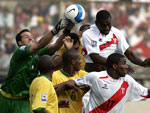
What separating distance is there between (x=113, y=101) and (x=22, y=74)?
1.59 meters

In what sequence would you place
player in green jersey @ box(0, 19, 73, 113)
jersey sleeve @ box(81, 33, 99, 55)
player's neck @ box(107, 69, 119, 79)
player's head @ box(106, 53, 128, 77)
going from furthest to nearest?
jersey sleeve @ box(81, 33, 99, 55)
player in green jersey @ box(0, 19, 73, 113)
player's neck @ box(107, 69, 119, 79)
player's head @ box(106, 53, 128, 77)

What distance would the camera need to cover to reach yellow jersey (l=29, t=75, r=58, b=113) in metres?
6.93

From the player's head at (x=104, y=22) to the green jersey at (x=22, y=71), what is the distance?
4.10ft

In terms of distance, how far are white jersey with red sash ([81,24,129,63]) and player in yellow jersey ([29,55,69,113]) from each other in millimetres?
2154

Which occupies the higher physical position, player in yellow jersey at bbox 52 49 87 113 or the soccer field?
player in yellow jersey at bbox 52 49 87 113

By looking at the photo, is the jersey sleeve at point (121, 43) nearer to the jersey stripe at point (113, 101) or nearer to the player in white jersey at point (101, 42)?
the player in white jersey at point (101, 42)

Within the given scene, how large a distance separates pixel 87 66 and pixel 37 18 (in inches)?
344

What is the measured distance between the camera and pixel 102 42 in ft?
30.7

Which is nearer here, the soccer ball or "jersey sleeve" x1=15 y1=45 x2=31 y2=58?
"jersey sleeve" x1=15 y1=45 x2=31 y2=58

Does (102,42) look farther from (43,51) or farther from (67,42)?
(43,51)

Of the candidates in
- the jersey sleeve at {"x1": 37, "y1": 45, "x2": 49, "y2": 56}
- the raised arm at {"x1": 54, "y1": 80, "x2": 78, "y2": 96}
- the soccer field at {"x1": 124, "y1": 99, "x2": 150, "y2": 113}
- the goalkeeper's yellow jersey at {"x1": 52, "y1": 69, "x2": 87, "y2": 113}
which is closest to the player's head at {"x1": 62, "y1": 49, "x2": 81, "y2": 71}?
the goalkeeper's yellow jersey at {"x1": 52, "y1": 69, "x2": 87, "y2": 113}

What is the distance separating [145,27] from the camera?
18.0 m

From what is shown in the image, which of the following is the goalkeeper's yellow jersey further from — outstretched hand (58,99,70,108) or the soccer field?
the soccer field

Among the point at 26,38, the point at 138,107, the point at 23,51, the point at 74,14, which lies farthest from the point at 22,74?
the point at 138,107
